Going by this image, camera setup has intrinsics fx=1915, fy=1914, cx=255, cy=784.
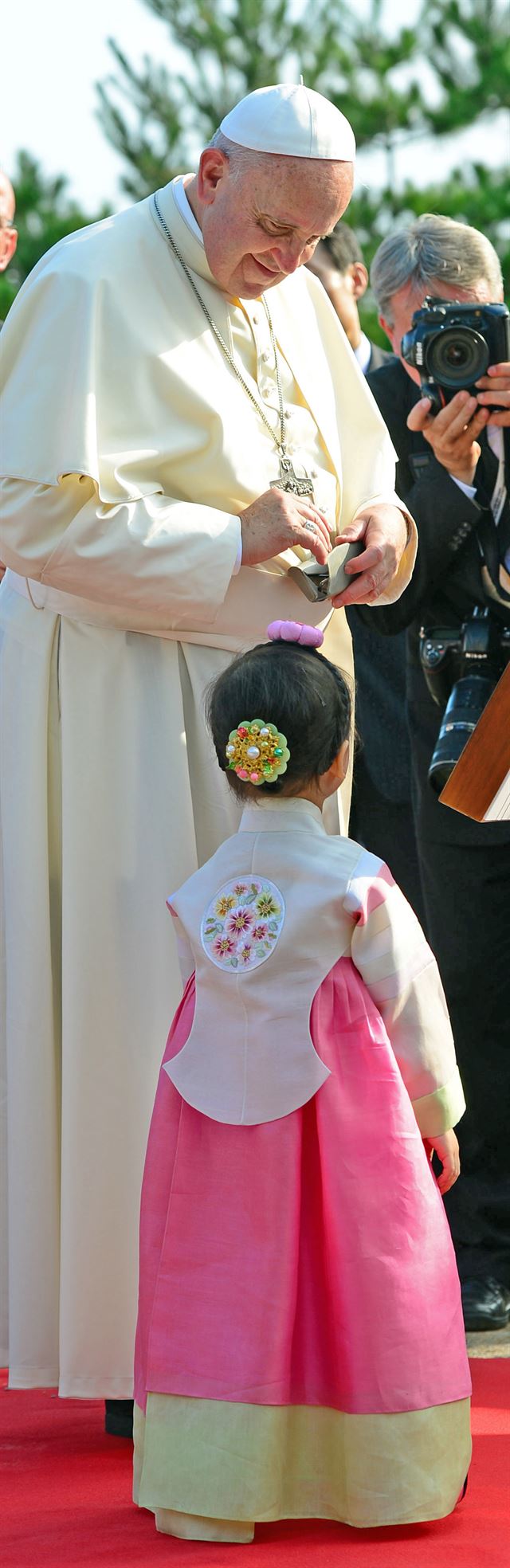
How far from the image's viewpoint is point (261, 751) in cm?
283

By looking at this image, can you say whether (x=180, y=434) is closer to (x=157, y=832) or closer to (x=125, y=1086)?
(x=157, y=832)

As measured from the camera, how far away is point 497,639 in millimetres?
4059

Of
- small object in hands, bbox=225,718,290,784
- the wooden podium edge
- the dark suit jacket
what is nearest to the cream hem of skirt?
small object in hands, bbox=225,718,290,784

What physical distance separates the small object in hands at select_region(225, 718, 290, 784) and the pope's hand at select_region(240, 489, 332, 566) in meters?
0.41

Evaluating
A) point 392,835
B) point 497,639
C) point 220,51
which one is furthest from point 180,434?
point 220,51

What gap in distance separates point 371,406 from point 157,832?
1017 mm

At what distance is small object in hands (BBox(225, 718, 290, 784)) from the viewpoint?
2.82 meters

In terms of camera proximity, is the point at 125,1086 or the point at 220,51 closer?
the point at 125,1086

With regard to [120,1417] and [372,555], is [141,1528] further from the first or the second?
[372,555]

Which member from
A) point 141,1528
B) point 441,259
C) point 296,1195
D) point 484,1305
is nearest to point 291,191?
point 441,259

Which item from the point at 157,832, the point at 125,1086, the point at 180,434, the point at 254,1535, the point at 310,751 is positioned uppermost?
the point at 180,434

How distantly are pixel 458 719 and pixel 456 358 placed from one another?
0.73 m

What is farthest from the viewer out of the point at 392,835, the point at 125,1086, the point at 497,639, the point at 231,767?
the point at 392,835

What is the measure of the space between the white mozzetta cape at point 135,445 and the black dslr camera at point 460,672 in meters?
0.44
